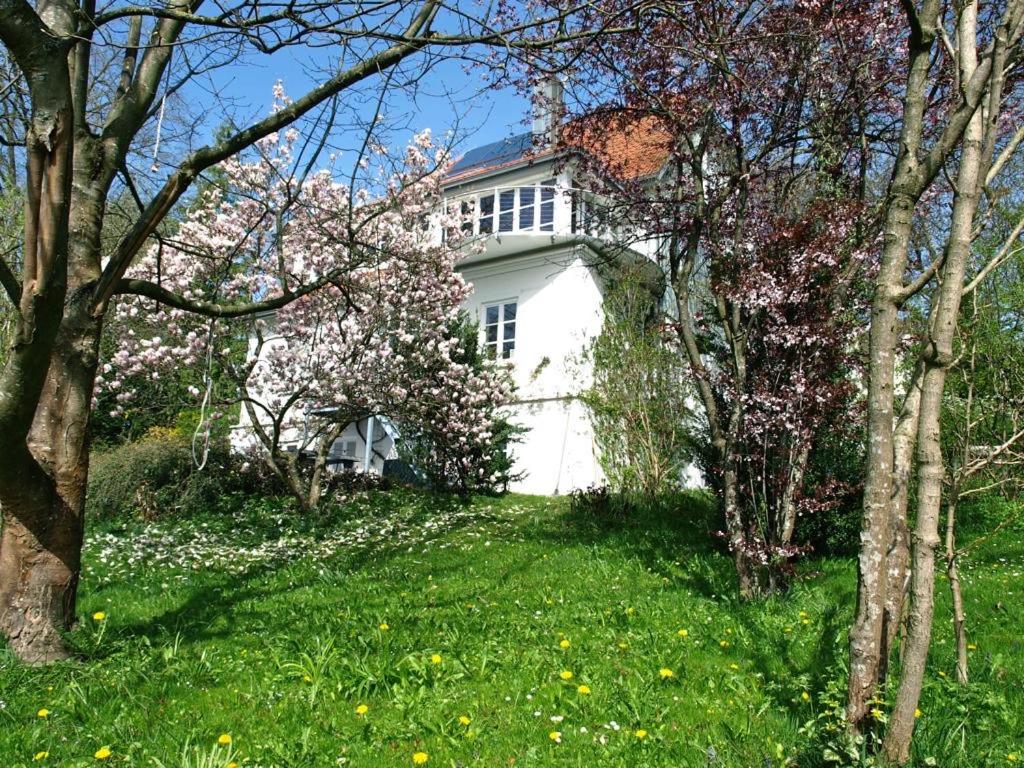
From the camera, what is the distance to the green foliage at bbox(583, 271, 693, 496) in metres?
11.9

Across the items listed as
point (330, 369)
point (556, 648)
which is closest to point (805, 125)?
point (556, 648)

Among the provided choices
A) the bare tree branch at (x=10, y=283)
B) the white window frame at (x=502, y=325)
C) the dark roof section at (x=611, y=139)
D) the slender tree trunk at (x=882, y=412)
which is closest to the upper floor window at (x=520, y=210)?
the white window frame at (x=502, y=325)

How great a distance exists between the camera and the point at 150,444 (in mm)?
13398

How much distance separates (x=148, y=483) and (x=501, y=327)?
866 centimetres

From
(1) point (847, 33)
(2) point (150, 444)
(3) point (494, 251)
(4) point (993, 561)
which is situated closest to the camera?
(1) point (847, 33)

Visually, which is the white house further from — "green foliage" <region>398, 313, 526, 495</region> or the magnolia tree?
the magnolia tree

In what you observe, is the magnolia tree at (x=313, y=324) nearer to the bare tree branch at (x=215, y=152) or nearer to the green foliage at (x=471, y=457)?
the green foliage at (x=471, y=457)

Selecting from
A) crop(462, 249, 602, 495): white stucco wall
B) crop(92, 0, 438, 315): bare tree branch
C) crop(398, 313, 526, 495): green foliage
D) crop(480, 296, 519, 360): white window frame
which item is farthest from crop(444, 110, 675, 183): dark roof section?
crop(480, 296, 519, 360): white window frame

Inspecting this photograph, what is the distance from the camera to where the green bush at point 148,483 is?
39.4 ft

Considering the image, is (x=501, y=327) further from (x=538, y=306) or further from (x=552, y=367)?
(x=552, y=367)

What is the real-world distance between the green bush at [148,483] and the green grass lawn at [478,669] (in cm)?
446

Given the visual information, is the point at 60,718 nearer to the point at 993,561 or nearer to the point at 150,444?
the point at 993,561

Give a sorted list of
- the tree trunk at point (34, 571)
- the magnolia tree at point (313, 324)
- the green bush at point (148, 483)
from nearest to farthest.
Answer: the tree trunk at point (34, 571)
the magnolia tree at point (313, 324)
the green bush at point (148, 483)

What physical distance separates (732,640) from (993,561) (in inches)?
200
